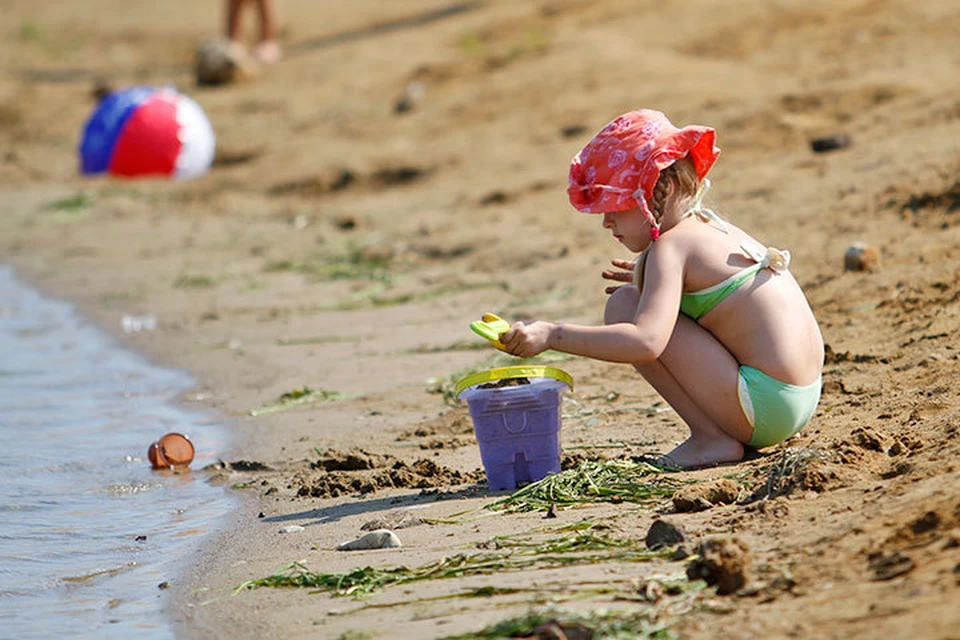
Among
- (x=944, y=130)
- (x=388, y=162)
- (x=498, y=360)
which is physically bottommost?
(x=498, y=360)

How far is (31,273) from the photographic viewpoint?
9.77 meters

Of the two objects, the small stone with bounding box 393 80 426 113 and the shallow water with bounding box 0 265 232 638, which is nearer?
the shallow water with bounding box 0 265 232 638

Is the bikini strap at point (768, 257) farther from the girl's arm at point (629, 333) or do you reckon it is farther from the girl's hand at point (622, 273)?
the girl's hand at point (622, 273)

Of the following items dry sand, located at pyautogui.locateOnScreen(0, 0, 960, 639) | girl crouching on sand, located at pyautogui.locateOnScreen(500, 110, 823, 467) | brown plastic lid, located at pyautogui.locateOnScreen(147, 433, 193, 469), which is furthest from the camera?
brown plastic lid, located at pyautogui.locateOnScreen(147, 433, 193, 469)

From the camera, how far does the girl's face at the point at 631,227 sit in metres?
4.03

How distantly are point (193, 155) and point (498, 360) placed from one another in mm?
6685

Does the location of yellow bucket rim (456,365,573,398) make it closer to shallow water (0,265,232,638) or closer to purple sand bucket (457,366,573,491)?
purple sand bucket (457,366,573,491)

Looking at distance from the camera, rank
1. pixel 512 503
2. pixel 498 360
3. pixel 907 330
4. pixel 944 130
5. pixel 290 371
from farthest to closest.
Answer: pixel 944 130
pixel 290 371
pixel 498 360
pixel 907 330
pixel 512 503

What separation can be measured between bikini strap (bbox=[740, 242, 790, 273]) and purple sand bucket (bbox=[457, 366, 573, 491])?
633 mm

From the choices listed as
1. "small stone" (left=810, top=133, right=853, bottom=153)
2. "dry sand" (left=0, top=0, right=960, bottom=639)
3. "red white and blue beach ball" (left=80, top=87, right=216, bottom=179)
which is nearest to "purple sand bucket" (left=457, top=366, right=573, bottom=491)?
"dry sand" (left=0, top=0, right=960, bottom=639)

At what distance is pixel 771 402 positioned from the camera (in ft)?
13.4

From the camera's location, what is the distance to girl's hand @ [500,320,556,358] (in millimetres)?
3777

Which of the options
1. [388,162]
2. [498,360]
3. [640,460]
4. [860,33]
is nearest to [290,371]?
[498,360]

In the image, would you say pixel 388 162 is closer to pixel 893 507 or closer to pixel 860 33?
pixel 860 33
